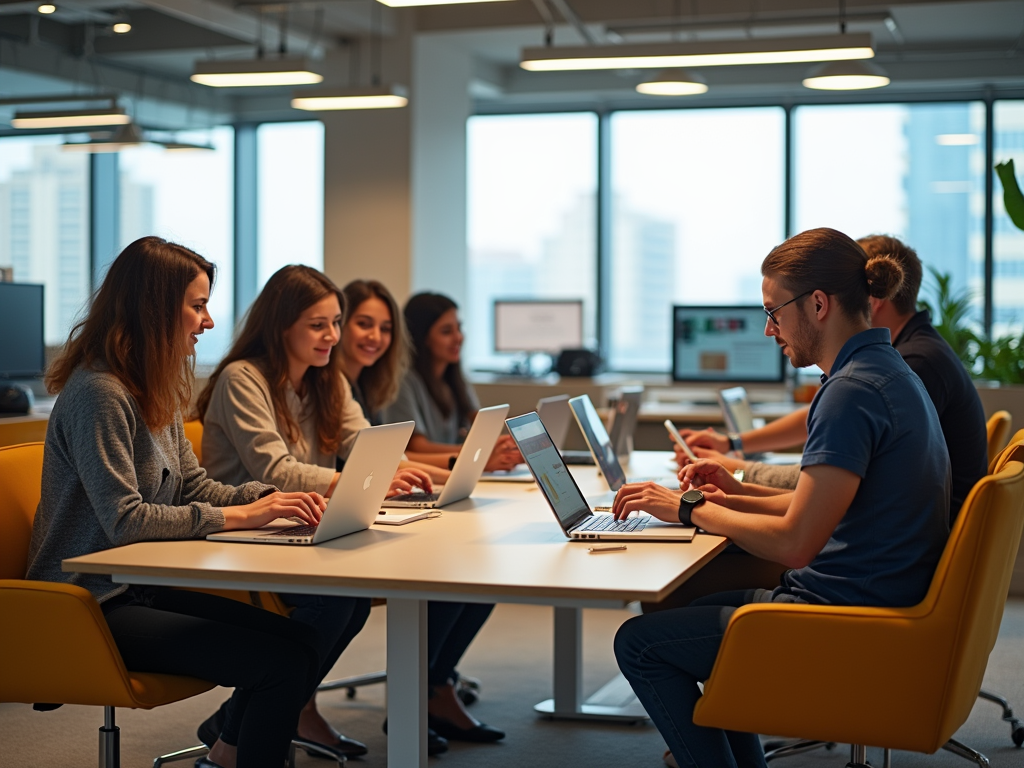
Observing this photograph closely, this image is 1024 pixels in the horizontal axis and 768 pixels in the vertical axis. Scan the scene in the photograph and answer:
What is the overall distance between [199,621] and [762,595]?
1101 millimetres

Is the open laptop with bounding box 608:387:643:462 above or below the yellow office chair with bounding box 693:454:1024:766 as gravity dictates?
above

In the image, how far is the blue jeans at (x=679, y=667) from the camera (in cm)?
207

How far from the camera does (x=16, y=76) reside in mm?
8203

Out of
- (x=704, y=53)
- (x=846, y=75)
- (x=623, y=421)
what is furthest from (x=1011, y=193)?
(x=623, y=421)

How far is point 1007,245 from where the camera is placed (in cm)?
805

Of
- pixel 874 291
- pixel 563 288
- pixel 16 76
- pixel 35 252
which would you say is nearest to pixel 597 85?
pixel 563 288

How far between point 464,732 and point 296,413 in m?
1.00

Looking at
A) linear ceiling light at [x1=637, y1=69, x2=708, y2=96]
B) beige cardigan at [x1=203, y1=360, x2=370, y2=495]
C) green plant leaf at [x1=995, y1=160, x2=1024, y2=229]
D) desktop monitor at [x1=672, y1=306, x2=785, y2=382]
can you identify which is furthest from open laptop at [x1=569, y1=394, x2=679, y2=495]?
desktop monitor at [x1=672, y1=306, x2=785, y2=382]

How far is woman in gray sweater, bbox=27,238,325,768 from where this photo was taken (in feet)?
7.20

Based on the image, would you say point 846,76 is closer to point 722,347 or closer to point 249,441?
point 722,347

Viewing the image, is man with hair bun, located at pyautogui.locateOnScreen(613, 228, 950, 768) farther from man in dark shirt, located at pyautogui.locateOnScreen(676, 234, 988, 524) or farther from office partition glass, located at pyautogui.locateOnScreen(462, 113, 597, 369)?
office partition glass, located at pyautogui.locateOnScreen(462, 113, 597, 369)

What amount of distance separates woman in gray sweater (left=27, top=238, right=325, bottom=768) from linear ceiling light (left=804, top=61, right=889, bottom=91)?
148 inches

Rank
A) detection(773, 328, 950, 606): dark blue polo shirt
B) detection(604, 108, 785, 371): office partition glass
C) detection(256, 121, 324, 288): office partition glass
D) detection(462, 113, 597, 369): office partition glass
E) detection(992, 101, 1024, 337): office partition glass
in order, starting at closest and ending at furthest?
detection(773, 328, 950, 606): dark blue polo shirt, detection(992, 101, 1024, 337): office partition glass, detection(604, 108, 785, 371): office partition glass, detection(462, 113, 597, 369): office partition glass, detection(256, 121, 324, 288): office partition glass

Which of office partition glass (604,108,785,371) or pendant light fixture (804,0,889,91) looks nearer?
pendant light fixture (804,0,889,91)
